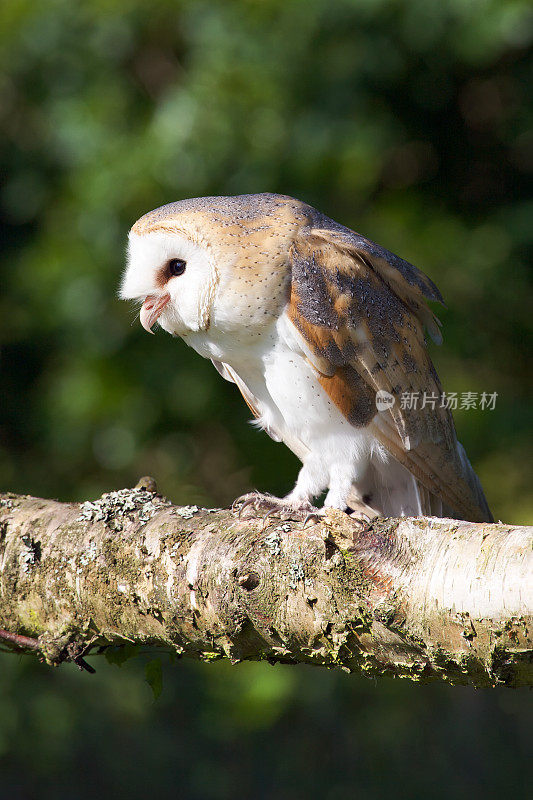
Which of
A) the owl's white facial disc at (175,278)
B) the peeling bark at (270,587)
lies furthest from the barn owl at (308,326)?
the peeling bark at (270,587)

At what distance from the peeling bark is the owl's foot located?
21 cm

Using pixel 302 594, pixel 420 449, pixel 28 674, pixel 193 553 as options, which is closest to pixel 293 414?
pixel 420 449

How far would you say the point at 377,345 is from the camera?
100 inches

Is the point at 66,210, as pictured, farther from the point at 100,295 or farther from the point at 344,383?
the point at 344,383

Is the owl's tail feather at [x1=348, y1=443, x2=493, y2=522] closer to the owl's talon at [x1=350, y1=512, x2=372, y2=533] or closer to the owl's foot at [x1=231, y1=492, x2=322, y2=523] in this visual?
the owl's foot at [x1=231, y1=492, x2=322, y2=523]

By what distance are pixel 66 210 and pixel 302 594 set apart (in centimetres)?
327

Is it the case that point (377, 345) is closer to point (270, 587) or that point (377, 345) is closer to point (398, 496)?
point (398, 496)

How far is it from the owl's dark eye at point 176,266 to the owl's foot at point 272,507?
69 cm

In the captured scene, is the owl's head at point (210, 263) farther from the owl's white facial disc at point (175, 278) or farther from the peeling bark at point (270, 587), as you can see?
the peeling bark at point (270, 587)

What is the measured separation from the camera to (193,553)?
1955 millimetres

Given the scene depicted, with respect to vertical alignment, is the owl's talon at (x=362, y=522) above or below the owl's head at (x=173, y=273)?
below

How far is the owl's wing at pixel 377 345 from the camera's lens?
2.39 metres

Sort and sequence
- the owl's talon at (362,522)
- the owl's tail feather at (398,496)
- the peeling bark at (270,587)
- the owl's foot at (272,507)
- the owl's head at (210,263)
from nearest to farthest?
the peeling bark at (270,587)
the owl's talon at (362,522)
the owl's foot at (272,507)
the owl's head at (210,263)
the owl's tail feather at (398,496)

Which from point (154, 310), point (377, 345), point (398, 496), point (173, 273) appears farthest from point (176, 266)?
point (398, 496)
